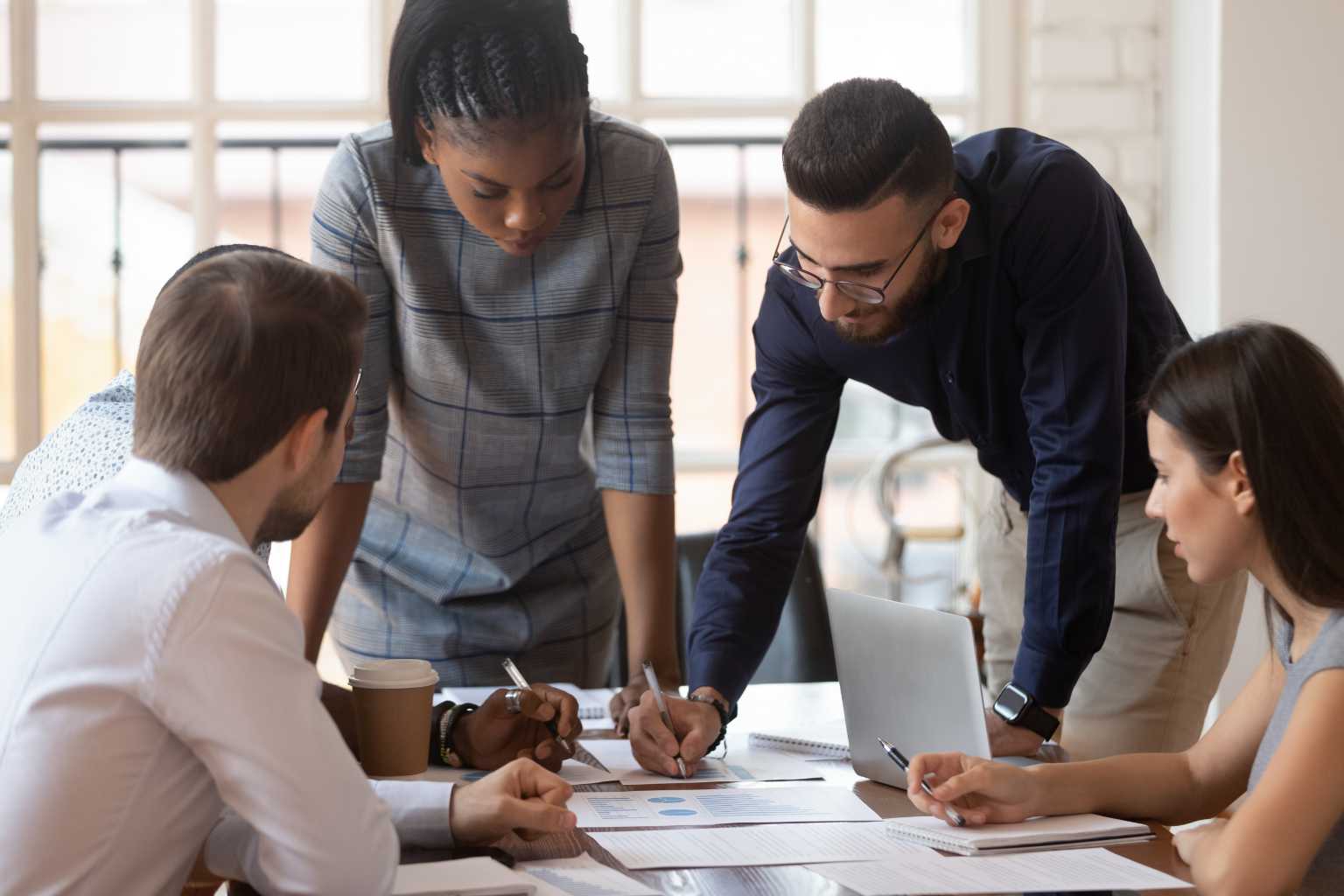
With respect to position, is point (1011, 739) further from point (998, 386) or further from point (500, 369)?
point (500, 369)

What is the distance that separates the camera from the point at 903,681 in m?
1.37

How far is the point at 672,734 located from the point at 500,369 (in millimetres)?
603

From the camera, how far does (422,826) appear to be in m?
1.18

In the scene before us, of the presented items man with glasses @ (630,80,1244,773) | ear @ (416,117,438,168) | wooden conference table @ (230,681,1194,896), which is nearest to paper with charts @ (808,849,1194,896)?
wooden conference table @ (230,681,1194,896)

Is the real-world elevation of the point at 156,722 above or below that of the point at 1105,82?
below

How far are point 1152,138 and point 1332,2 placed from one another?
0.43 m

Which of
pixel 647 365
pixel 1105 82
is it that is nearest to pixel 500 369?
pixel 647 365

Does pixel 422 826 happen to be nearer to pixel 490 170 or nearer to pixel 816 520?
pixel 490 170

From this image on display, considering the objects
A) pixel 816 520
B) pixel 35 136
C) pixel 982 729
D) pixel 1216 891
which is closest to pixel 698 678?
pixel 982 729

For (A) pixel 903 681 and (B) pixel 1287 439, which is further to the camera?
(A) pixel 903 681

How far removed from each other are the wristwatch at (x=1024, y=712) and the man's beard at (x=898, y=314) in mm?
418

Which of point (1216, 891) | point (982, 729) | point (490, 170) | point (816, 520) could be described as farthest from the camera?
point (816, 520)

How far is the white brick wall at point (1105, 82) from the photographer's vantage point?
10.1 ft

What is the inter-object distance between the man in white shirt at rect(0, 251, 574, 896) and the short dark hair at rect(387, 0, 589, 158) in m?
0.51
